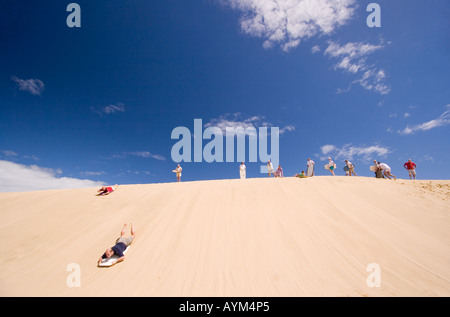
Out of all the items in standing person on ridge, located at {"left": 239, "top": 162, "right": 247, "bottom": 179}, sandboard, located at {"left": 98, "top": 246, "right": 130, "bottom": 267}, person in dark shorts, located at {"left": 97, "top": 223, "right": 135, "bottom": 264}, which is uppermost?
standing person on ridge, located at {"left": 239, "top": 162, "right": 247, "bottom": 179}

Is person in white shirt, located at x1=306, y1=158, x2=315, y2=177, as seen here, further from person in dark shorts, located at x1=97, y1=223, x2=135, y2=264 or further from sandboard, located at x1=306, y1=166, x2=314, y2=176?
person in dark shorts, located at x1=97, y1=223, x2=135, y2=264

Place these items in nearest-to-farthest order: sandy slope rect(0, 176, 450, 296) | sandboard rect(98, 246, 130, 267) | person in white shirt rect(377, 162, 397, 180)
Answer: sandy slope rect(0, 176, 450, 296)
sandboard rect(98, 246, 130, 267)
person in white shirt rect(377, 162, 397, 180)

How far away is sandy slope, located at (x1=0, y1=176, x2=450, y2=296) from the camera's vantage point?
9.82 feet

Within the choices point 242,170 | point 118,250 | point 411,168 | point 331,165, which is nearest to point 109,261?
point 118,250

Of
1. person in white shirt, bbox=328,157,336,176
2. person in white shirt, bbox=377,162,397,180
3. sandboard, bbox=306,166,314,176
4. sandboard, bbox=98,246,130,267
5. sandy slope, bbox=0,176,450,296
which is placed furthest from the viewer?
person in white shirt, bbox=328,157,336,176

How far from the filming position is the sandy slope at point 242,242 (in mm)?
2994

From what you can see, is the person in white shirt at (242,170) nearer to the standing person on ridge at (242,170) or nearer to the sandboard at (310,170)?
the standing person on ridge at (242,170)

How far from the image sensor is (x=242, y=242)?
12.9 feet

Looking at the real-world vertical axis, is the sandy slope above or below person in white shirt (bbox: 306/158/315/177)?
below

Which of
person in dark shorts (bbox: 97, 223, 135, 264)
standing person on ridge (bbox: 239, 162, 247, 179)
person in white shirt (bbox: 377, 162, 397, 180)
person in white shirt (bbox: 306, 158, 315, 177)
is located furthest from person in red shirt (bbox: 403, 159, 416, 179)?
person in dark shorts (bbox: 97, 223, 135, 264)

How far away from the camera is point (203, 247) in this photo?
3910 millimetres

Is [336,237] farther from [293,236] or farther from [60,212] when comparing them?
[60,212]

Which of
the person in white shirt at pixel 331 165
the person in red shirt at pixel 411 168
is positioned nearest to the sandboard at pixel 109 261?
the person in white shirt at pixel 331 165

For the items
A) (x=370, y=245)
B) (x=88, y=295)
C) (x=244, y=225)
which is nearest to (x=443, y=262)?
(x=370, y=245)
